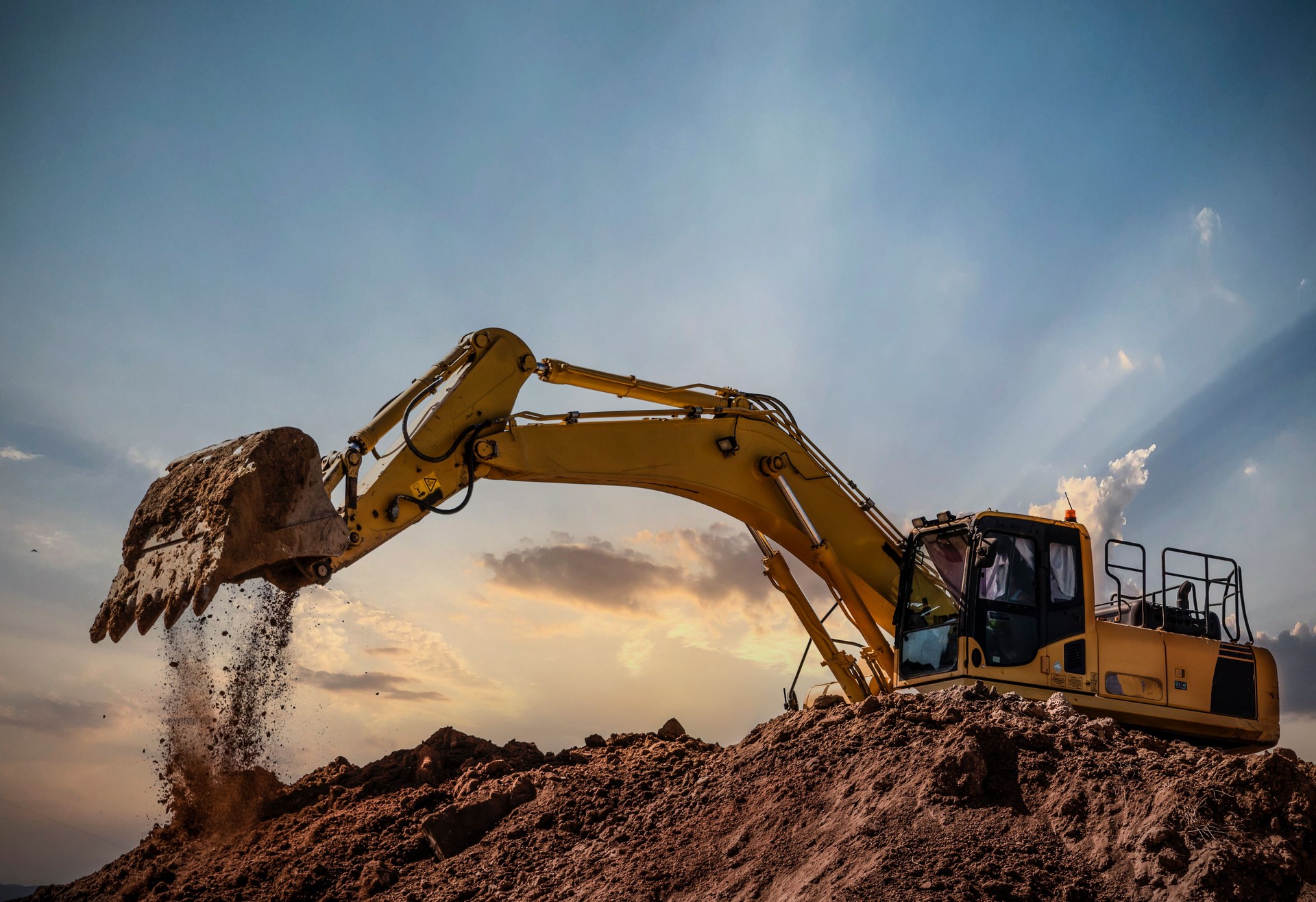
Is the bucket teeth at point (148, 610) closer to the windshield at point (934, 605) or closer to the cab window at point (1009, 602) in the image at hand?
the windshield at point (934, 605)

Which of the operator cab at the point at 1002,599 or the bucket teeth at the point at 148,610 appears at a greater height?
the operator cab at the point at 1002,599

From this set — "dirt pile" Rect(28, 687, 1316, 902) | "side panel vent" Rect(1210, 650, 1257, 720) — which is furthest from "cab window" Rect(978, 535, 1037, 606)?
"side panel vent" Rect(1210, 650, 1257, 720)

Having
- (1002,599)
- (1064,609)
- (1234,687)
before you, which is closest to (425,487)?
(1002,599)

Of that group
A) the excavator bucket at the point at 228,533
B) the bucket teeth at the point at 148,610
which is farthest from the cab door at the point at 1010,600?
the bucket teeth at the point at 148,610

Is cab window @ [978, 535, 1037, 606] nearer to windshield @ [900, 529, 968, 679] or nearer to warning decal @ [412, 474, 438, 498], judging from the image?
windshield @ [900, 529, 968, 679]

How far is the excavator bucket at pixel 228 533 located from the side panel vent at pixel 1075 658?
6.05m

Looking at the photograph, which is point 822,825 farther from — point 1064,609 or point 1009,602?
point 1064,609

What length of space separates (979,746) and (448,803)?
4.51 metres

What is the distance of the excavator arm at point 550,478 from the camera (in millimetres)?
6605

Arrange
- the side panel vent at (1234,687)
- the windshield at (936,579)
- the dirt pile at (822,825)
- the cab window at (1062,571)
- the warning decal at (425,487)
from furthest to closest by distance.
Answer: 1. the windshield at (936,579)
2. the side panel vent at (1234,687)
3. the cab window at (1062,571)
4. the warning decal at (425,487)
5. the dirt pile at (822,825)

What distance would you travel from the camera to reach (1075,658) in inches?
→ 331

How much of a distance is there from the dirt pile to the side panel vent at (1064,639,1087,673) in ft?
4.21

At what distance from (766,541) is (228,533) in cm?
538

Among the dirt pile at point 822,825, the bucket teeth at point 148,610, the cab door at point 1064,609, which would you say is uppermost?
the cab door at point 1064,609
